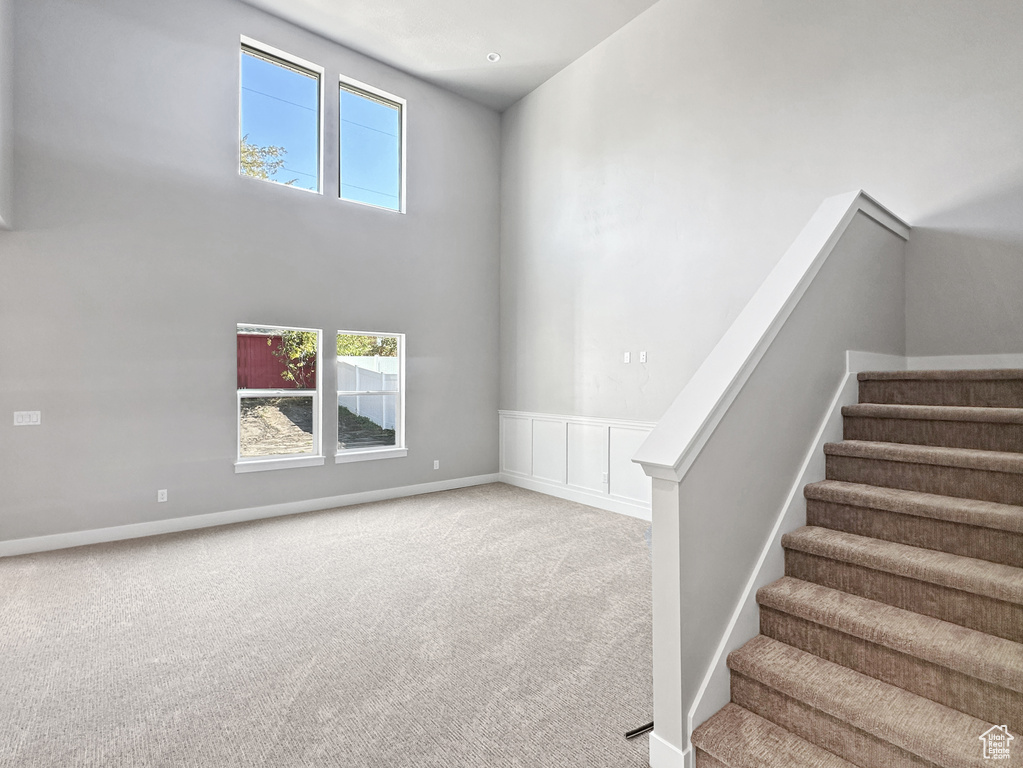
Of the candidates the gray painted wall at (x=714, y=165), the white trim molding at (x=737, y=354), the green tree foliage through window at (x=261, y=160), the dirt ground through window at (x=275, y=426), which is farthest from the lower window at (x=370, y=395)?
the white trim molding at (x=737, y=354)

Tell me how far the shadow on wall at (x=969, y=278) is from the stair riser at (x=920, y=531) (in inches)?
68.7

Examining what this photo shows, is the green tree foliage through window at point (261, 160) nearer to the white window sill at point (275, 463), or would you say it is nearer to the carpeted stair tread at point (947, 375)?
the white window sill at point (275, 463)

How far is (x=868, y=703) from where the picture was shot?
148 cm

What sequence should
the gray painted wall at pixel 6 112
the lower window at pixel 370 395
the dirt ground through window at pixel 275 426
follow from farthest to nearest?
1. the lower window at pixel 370 395
2. the dirt ground through window at pixel 275 426
3. the gray painted wall at pixel 6 112

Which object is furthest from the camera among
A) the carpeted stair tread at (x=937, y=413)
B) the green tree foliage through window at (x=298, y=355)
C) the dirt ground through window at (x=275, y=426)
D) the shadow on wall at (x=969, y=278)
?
the green tree foliage through window at (x=298, y=355)

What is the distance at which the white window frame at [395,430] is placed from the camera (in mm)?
5324

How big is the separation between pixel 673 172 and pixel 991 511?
3658 mm

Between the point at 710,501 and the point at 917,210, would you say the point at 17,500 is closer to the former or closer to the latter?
the point at 710,501

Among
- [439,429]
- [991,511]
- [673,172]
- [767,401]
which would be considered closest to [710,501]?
[767,401]

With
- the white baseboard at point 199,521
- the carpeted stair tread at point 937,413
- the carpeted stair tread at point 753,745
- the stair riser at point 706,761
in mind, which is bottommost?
the white baseboard at point 199,521

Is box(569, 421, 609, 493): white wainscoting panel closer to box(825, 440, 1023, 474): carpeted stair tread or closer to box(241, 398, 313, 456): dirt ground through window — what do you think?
box(241, 398, 313, 456): dirt ground through window

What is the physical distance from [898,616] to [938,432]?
99 cm

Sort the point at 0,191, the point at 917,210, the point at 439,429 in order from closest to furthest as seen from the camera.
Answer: the point at 917,210
the point at 0,191
the point at 439,429

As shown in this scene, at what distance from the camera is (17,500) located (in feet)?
12.4
